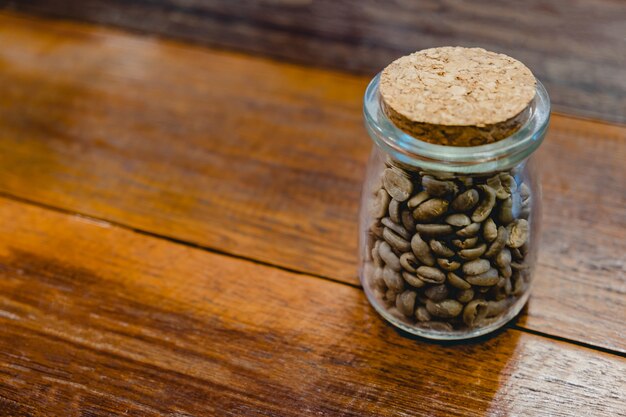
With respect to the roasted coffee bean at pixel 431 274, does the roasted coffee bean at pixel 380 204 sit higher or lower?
higher

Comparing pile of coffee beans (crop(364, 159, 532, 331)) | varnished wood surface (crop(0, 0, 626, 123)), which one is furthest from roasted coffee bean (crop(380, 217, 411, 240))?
varnished wood surface (crop(0, 0, 626, 123))

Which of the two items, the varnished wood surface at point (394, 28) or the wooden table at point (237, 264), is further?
the varnished wood surface at point (394, 28)

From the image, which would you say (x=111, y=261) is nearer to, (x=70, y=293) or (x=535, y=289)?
(x=70, y=293)

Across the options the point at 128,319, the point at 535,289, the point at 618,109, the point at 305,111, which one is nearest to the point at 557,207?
the point at 535,289

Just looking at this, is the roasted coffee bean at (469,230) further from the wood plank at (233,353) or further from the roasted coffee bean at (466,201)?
the wood plank at (233,353)

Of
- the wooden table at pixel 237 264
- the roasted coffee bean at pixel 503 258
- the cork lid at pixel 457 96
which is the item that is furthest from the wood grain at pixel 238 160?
the cork lid at pixel 457 96

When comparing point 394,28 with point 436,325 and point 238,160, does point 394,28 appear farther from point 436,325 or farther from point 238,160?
point 436,325

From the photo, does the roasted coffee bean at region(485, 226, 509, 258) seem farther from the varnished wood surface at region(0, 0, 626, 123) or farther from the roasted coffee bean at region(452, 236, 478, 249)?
the varnished wood surface at region(0, 0, 626, 123)
